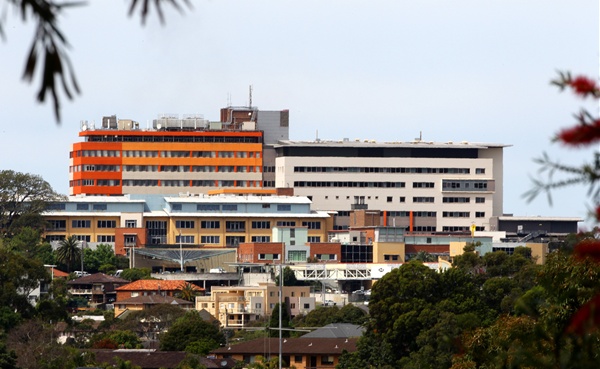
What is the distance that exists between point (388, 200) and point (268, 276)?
42.5m

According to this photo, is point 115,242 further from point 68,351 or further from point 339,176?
point 68,351

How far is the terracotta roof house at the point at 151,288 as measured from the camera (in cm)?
12825

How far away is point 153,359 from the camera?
8381cm

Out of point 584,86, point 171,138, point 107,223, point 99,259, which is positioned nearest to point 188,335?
point 99,259

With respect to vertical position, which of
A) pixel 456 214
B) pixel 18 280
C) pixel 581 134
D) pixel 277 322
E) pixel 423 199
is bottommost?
pixel 277 322

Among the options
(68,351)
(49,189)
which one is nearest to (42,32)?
(68,351)

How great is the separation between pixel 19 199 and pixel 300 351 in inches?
3073

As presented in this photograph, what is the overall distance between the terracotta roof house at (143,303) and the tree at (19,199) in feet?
119

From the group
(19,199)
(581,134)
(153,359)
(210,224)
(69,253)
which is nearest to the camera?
(581,134)

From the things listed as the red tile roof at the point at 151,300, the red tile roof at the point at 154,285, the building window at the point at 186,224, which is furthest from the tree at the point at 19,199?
the red tile roof at the point at 151,300

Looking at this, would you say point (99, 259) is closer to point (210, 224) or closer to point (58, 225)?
point (58, 225)

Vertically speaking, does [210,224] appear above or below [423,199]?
below

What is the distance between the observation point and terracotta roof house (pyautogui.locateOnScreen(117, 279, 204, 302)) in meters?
128

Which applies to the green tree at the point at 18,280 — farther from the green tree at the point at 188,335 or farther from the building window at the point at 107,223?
the building window at the point at 107,223
